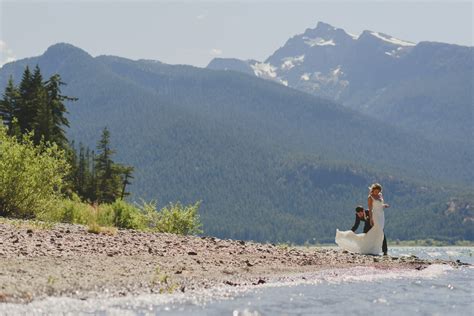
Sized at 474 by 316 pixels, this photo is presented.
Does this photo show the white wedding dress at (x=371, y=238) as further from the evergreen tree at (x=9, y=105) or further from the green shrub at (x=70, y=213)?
the evergreen tree at (x=9, y=105)

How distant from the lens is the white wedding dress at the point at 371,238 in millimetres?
27047

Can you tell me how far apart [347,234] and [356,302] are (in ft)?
46.0

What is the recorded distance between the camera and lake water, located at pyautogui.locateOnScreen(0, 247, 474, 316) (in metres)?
12.5

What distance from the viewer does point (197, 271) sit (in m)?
18.1

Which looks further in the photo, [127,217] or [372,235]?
[127,217]

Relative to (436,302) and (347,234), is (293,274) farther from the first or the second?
(347,234)

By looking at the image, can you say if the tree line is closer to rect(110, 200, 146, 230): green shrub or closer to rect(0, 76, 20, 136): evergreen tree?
rect(0, 76, 20, 136): evergreen tree

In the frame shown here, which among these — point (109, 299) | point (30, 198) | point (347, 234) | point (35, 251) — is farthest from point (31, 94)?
point (109, 299)

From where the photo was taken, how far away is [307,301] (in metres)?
14.3

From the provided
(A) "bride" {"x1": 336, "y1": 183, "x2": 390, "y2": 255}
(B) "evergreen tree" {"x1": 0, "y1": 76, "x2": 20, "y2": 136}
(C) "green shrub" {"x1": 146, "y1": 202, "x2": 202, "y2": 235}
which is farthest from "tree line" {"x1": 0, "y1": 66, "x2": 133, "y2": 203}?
(A) "bride" {"x1": 336, "y1": 183, "x2": 390, "y2": 255}

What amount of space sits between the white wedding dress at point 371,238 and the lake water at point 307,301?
7858 mm

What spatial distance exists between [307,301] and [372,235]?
1358cm

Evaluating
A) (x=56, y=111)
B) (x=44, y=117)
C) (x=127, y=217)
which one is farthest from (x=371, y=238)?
(x=56, y=111)

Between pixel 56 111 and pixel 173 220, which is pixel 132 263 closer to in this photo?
pixel 173 220
